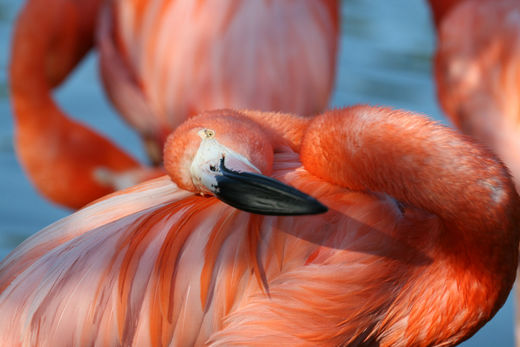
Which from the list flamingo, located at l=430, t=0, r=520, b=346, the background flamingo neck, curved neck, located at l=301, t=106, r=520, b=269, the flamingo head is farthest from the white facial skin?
the background flamingo neck

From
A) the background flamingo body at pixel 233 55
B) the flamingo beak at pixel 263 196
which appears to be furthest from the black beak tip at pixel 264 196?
the background flamingo body at pixel 233 55

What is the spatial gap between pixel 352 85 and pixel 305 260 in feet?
11.5

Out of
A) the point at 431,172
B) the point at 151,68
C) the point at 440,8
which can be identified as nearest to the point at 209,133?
the point at 431,172

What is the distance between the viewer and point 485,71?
3.03 meters

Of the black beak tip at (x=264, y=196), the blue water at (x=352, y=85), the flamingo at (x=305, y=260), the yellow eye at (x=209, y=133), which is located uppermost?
the yellow eye at (x=209, y=133)

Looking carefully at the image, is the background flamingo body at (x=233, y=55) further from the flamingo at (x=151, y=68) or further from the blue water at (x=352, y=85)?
the blue water at (x=352, y=85)

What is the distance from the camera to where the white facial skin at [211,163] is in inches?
59.2

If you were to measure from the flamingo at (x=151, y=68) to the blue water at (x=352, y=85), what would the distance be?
46 centimetres

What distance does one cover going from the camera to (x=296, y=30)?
2.93 meters

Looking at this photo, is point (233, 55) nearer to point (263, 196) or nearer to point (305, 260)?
point (305, 260)

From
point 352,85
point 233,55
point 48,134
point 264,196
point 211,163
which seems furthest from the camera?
point 352,85

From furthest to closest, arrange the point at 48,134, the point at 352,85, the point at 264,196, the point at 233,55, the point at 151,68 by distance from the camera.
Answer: the point at 352,85 < the point at 48,134 < the point at 151,68 < the point at 233,55 < the point at 264,196

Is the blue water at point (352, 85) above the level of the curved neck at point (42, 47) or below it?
below

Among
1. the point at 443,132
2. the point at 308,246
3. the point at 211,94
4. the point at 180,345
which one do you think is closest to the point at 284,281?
the point at 308,246
